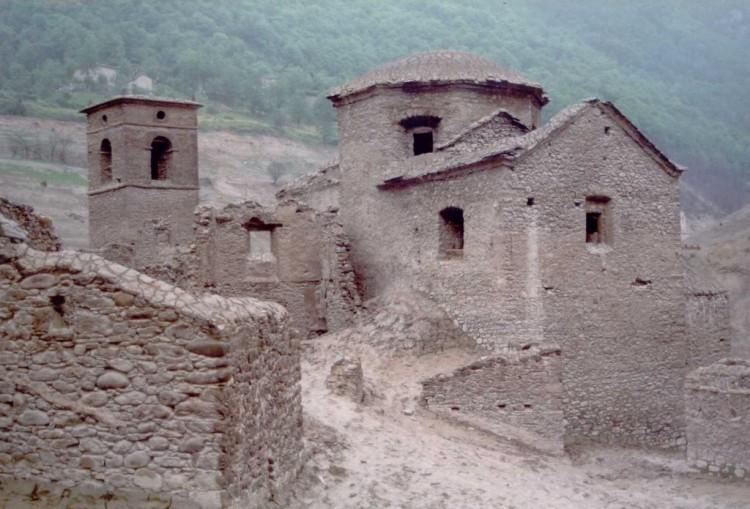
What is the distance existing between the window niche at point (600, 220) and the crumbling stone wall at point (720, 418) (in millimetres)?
4338

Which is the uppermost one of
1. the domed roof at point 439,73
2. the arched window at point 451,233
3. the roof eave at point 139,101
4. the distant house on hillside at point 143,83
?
the distant house on hillside at point 143,83

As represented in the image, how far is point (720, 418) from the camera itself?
1412cm

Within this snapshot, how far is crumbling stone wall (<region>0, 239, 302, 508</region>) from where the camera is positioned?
22.2 ft

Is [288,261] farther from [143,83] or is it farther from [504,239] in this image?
[143,83]

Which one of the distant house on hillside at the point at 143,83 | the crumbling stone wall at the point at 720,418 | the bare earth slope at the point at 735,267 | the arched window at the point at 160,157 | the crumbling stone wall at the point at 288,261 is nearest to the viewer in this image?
the crumbling stone wall at the point at 720,418

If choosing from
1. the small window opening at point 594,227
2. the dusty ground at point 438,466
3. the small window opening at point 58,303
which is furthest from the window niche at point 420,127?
the small window opening at point 58,303

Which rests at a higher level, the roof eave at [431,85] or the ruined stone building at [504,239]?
the roof eave at [431,85]

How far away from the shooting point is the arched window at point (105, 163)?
33656mm

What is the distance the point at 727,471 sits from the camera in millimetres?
14023

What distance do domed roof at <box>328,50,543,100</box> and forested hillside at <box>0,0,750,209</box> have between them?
27.1m

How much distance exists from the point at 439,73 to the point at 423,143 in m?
1.68

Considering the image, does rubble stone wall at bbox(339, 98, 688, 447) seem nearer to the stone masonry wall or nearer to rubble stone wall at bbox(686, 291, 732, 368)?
rubble stone wall at bbox(686, 291, 732, 368)

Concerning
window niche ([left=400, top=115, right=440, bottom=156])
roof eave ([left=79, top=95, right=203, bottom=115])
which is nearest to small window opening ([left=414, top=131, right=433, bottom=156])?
window niche ([left=400, top=115, right=440, bottom=156])

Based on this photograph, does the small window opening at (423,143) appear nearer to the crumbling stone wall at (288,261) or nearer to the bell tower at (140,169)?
the crumbling stone wall at (288,261)
